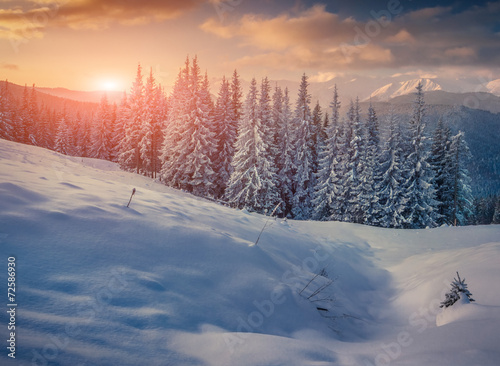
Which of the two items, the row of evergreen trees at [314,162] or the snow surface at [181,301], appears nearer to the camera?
the snow surface at [181,301]

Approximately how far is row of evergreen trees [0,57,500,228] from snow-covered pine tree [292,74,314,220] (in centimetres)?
12

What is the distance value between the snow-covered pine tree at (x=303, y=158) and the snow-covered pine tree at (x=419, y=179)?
10633 millimetres

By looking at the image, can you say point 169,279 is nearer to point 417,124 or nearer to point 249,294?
point 249,294

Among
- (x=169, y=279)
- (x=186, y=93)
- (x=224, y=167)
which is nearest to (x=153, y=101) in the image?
(x=186, y=93)

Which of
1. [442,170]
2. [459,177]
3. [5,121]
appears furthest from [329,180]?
[5,121]

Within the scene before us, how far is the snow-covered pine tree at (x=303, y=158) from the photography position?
32.8m

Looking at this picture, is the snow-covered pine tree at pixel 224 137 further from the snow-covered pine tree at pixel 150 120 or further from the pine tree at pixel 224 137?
the snow-covered pine tree at pixel 150 120

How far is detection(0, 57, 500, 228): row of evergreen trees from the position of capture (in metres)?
28.4

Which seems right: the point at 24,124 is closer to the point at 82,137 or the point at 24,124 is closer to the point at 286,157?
the point at 82,137

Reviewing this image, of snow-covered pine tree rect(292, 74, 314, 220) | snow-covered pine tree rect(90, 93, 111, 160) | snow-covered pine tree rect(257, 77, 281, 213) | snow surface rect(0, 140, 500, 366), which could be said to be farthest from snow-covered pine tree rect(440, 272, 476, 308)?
snow-covered pine tree rect(90, 93, 111, 160)

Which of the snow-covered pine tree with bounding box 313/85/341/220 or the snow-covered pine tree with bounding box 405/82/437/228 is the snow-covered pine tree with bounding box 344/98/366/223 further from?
the snow-covered pine tree with bounding box 405/82/437/228

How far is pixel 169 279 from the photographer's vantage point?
12.7ft

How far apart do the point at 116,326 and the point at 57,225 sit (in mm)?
2120

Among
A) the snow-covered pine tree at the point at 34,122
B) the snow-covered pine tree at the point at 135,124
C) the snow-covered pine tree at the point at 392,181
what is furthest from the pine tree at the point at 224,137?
the snow-covered pine tree at the point at 34,122
